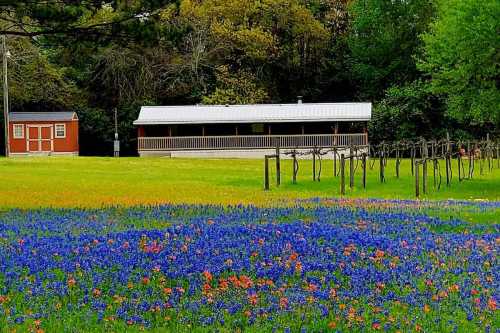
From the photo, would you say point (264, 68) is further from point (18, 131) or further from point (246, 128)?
point (18, 131)

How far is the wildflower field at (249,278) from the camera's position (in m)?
7.87

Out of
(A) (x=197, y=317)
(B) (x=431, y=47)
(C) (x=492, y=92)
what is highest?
(B) (x=431, y=47)

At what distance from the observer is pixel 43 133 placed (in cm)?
6875

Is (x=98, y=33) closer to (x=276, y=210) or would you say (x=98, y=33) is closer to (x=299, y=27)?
(x=276, y=210)

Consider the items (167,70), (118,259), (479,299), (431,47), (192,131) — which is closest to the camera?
(479,299)

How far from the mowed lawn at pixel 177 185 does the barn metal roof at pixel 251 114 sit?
1423 cm

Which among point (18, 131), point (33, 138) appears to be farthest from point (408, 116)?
point (18, 131)

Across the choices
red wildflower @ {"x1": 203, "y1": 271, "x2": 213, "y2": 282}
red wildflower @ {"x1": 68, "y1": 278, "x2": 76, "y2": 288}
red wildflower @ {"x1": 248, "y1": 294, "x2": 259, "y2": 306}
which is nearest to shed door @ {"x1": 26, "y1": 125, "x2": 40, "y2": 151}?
red wildflower @ {"x1": 68, "y1": 278, "x2": 76, "y2": 288}

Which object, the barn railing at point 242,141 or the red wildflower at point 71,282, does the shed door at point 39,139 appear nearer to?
the barn railing at point 242,141

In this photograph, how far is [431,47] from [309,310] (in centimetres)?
5085

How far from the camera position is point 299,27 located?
71.1 metres

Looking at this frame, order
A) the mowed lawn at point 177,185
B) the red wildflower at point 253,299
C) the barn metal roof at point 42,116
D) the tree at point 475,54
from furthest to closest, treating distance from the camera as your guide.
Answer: the barn metal roof at point 42,116
the tree at point 475,54
the mowed lawn at point 177,185
the red wildflower at point 253,299

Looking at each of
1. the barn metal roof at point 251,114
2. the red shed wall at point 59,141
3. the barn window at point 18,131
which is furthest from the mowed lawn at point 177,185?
the barn window at point 18,131

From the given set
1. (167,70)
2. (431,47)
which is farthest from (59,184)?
(167,70)
